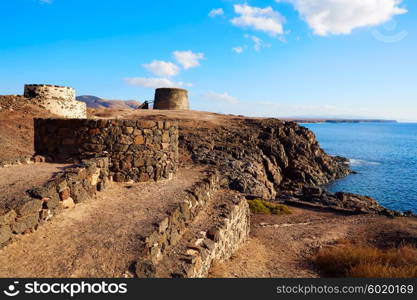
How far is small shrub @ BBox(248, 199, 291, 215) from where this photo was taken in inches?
675

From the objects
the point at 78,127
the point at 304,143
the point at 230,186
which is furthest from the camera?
the point at 304,143

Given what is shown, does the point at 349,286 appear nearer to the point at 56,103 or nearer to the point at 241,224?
the point at 241,224

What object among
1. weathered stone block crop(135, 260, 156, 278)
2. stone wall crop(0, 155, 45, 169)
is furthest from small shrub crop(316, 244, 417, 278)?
stone wall crop(0, 155, 45, 169)

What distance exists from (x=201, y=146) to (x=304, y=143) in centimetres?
1673

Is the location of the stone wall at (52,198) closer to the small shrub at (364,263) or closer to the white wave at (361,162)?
the small shrub at (364,263)

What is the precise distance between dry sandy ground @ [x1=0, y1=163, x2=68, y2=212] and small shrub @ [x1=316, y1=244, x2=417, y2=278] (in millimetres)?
7811

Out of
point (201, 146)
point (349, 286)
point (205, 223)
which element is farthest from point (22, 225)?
point (201, 146)

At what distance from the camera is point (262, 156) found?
111 ft

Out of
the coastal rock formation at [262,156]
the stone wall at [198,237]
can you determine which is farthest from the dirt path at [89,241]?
the coastal rock formation at [262,156]

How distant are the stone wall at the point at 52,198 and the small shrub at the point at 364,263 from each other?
268 inches

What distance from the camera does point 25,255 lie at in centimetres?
556

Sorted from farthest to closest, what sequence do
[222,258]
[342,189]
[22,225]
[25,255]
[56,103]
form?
1. [342,189]
2. [56,103]
3. [222,258]
4. [22,225]
5. [25,255]

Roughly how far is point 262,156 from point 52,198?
28379 mm

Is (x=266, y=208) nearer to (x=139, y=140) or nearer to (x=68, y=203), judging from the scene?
(x=139, y=140)
